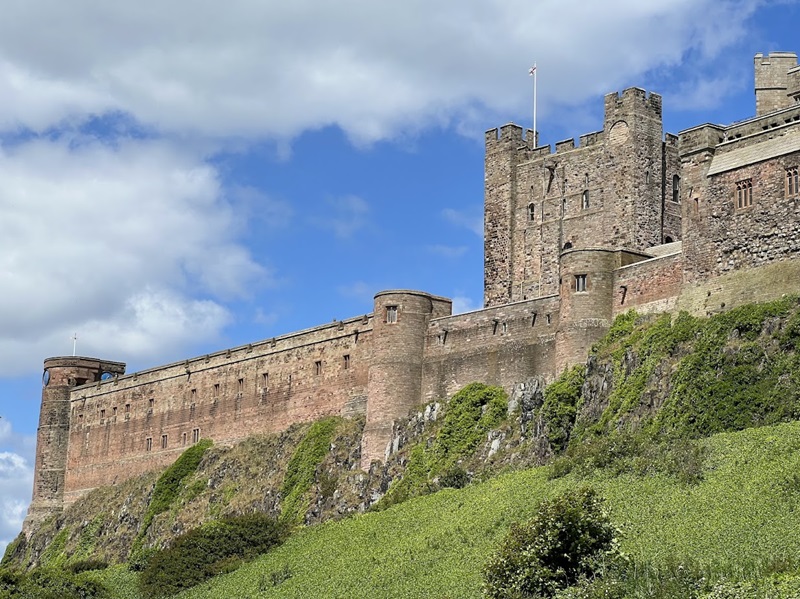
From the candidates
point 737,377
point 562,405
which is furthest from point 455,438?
point 737,377

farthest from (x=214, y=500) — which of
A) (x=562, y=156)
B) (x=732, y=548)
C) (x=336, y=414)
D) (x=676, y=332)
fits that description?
(x=732, y=548)

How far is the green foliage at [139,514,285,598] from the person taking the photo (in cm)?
5247

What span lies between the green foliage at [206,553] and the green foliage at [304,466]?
9432 mm

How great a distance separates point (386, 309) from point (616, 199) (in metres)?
11.8

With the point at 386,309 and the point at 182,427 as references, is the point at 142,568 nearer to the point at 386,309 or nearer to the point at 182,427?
the point at 386,309

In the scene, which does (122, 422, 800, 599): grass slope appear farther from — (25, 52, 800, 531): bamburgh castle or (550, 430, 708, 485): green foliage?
(25, 52, 800, 531): bamburgh castle

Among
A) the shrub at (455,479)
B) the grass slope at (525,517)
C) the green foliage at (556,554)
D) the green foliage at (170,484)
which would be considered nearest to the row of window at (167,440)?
the green foliage at (170,484)

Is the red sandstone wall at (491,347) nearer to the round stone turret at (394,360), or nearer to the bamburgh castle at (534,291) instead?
the bamburgh castle at (534,291)

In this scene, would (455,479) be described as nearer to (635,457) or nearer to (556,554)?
(635,457)

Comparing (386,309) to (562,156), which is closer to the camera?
(386,309)

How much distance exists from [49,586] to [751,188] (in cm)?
2903

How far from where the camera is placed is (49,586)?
178ft

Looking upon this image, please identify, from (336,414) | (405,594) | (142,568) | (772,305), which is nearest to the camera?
(405,594)

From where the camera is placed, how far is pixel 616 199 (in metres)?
66.8
